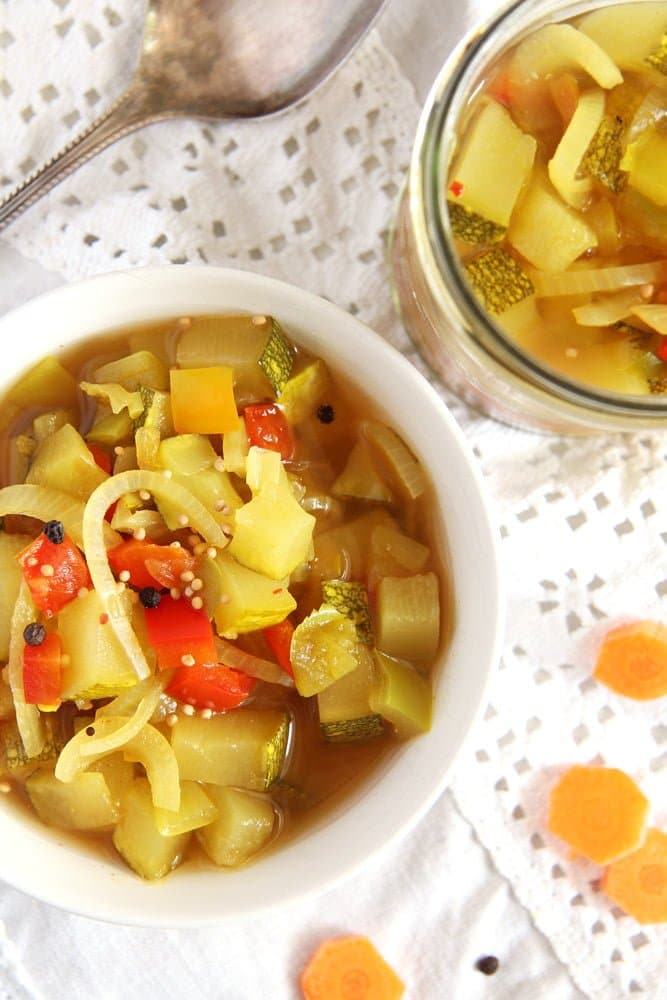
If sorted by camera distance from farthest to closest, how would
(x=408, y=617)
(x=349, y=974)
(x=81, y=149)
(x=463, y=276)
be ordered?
(x=349, y=974)
(x=81, y=149)
(x=408, y=617)
(x=463, y=276)

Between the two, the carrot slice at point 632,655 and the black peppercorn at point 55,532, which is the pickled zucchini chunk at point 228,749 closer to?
the black peppercorn at point 55,532

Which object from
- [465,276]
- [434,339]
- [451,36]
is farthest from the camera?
[451,36]

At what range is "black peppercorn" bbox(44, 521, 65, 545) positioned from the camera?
48.2 inches

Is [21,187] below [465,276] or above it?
above

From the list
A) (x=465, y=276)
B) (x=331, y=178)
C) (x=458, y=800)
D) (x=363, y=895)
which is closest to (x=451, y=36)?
(x=331, y=178)

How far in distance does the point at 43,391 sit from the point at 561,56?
0.78 metres

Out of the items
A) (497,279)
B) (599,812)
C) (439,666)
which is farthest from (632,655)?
(497,279)

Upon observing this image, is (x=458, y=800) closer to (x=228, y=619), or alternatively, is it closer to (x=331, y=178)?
(x=228, y=619)

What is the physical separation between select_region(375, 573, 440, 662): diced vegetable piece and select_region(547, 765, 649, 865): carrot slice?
48 centimetres

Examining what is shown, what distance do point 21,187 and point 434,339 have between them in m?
0.62

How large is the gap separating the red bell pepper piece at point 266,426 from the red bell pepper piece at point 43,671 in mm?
343

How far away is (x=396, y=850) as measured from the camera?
163 centimetres

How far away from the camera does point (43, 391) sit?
135cm

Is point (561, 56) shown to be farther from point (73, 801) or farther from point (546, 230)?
point (73, 801)
